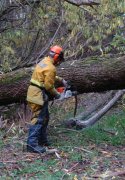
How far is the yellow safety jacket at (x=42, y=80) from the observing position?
679 centimetres

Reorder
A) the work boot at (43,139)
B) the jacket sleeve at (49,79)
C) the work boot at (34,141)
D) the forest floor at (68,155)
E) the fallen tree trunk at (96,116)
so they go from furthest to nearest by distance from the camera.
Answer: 1. the fallen tree trunk at (96,116)
2. the work boot at (43,139)
3. the work boot at (34,141)
4. the jacket sleeve at (49,79)
5. the forest floor at (68,155)

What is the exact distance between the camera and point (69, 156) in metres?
6.70

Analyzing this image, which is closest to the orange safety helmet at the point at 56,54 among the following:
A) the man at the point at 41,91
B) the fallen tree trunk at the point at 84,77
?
the man at the point at 41,91

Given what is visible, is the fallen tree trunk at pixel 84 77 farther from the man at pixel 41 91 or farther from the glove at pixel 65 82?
the man at pixel 41 91

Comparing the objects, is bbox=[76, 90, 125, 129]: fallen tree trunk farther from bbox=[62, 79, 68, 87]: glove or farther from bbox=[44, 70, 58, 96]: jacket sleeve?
bbox=[44, 70, 58, 96]: jacket sleeve

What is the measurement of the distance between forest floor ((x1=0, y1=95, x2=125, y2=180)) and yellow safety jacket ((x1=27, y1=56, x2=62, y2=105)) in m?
0.93

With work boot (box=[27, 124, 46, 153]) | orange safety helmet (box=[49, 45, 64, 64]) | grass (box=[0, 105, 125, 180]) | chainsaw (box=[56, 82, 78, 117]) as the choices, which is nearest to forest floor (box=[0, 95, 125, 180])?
grass (box=[0, 105, 125, 180])

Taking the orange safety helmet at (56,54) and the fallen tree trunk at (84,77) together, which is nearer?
the orange safety helmet at (56,54)

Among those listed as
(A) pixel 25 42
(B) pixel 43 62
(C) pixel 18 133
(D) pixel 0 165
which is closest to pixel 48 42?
(A) pixel 25 42

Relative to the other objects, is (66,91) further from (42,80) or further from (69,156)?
(69,156)

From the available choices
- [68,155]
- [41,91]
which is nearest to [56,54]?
[41,91]

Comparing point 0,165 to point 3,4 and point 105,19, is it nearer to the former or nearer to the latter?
point 3,4

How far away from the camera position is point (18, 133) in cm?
827

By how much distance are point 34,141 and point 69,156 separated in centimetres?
69
